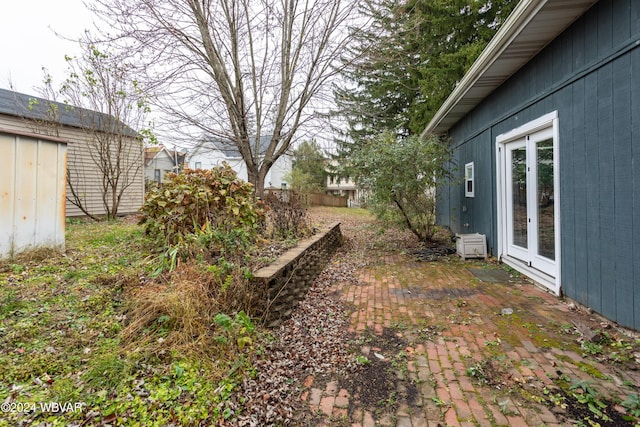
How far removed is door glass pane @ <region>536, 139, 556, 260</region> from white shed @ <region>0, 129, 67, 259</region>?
691cm

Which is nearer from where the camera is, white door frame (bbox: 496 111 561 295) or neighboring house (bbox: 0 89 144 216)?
white door frame (bbox: 496 111 561 295)

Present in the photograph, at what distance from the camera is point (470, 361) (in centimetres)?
257

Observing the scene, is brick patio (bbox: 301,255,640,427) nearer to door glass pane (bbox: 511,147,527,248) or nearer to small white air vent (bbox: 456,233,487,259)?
door glass pane (bbox: 511,147,527,248)

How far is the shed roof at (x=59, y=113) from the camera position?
9288 millimetres

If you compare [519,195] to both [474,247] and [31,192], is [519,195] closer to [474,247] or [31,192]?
[474,247]

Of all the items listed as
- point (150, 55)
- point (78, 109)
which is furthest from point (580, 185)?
point (78, 109)

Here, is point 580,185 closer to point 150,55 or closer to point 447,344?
point 447,344

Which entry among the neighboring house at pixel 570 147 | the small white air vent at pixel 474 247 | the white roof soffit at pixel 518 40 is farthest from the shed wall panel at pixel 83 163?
the neighboring house at pixel 570 147

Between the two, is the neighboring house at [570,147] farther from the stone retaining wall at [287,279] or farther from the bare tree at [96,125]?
the bare tree at [96,125]

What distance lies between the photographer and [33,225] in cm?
430

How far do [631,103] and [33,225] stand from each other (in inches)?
274

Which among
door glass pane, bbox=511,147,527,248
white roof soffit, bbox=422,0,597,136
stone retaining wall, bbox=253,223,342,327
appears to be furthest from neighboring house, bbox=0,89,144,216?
door glass pane, bbox=511,147,527,248

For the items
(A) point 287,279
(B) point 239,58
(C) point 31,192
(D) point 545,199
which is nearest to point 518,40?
(D) point 545,199

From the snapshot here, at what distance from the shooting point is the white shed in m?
4.02
